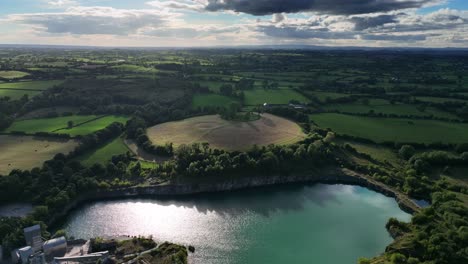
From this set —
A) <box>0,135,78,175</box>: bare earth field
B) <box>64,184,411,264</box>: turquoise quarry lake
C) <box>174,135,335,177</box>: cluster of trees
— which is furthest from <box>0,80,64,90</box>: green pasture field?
<box>64,184,411,264</box>: turquoise quarry lake

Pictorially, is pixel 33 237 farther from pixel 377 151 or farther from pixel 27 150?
pixel 377 151

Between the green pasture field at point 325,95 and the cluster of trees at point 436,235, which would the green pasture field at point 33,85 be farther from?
the cluster of trees at point 436,235

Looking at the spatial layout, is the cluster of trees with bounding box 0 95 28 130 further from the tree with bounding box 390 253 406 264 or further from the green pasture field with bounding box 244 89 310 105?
the tree with bounding box 390 253 406 264

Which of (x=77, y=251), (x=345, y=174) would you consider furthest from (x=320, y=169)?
(x=77, y=251)

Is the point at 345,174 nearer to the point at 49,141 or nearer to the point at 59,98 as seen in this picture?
the point at 49,141

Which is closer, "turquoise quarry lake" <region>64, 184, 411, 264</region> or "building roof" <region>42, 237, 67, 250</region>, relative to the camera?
"building roof" <region>42, 237, 67, 250</region>

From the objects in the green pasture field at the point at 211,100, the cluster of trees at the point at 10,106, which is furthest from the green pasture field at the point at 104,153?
the green pasture field at the point at 211,100

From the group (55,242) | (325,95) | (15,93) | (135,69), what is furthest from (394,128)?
(15,93)
